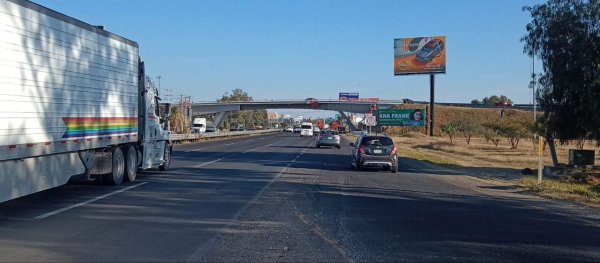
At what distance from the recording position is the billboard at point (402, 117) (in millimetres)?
74000

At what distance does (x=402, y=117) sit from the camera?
2916 inches

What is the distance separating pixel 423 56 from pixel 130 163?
210 ft

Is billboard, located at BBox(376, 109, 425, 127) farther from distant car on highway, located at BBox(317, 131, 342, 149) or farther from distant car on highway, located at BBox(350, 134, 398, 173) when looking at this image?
distant car on highway, located at BBox(350, 134, 398, 173)

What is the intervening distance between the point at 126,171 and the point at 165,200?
3.99m

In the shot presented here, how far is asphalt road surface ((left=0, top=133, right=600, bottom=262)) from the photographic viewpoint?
7.71 m

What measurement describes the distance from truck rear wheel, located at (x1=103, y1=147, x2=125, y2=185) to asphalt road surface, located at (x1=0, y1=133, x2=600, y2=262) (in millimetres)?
370

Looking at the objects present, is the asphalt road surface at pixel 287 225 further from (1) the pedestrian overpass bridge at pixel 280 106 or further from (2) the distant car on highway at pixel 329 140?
(1) the pedestrian overpass bridge at pixel 280 106

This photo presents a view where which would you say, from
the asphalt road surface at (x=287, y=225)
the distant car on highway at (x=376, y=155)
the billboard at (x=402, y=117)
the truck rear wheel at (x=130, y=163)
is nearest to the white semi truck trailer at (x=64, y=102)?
the truck rear wheel at (x=130, y=163)

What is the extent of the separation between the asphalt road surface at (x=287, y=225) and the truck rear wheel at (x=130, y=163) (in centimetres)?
45

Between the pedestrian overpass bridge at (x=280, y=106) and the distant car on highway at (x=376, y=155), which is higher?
the pedestrian overpass bridge at (x=280, y=106)

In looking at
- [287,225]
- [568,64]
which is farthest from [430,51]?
[287,225]

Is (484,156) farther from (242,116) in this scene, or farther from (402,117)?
(242,116)

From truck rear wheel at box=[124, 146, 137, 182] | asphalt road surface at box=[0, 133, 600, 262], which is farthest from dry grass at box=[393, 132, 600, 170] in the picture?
truck rear wheel at box=[124, 146, 137, 182]

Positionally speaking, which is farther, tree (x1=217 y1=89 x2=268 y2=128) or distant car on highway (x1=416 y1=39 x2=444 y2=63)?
tree (x1=217 y1=89 x2=268 y2=128)
